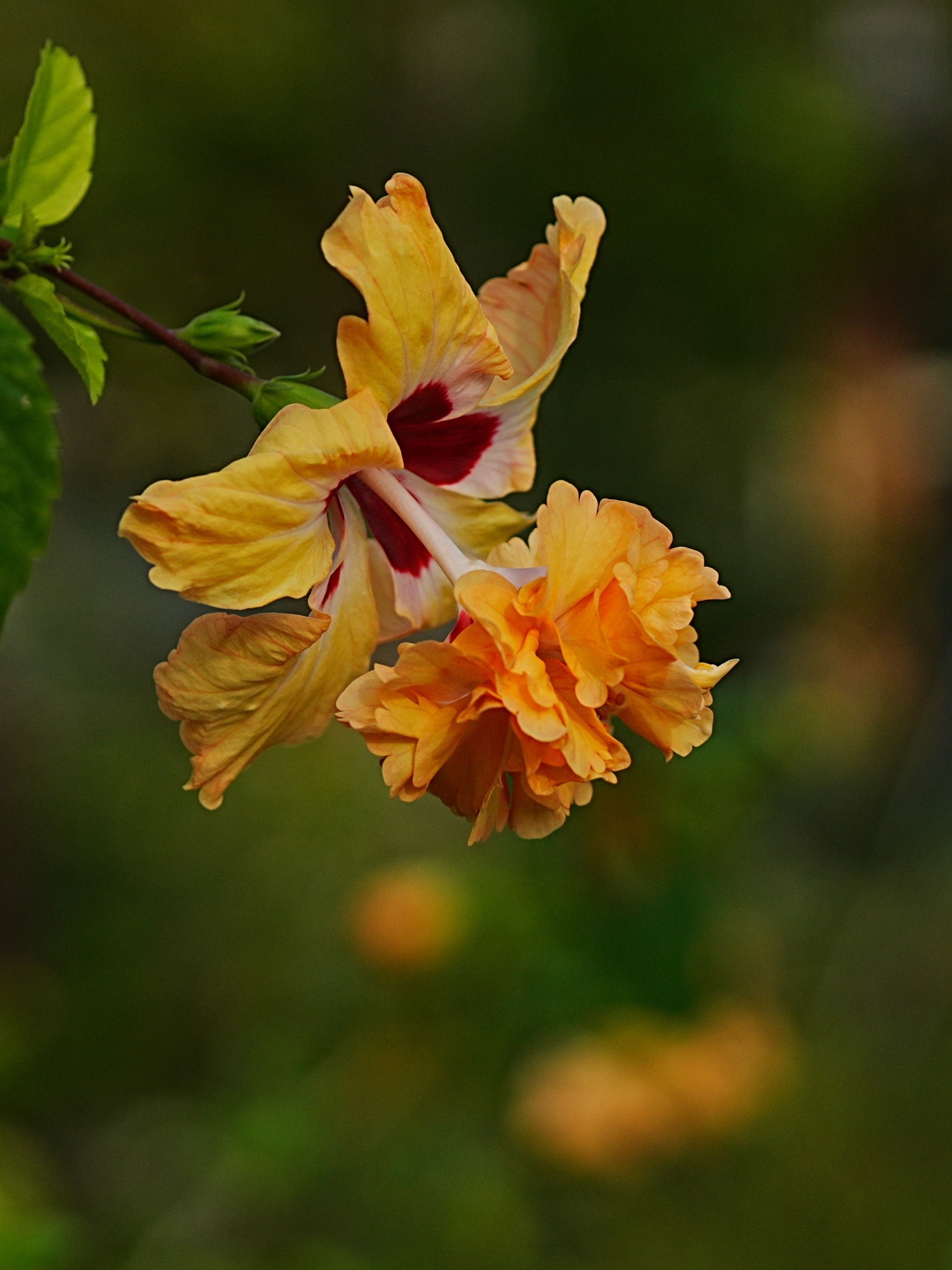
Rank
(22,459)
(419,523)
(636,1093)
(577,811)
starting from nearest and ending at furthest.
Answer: (22,459)
(419,523)
(577,811)
(636,1093)

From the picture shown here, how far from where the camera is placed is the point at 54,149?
56cm

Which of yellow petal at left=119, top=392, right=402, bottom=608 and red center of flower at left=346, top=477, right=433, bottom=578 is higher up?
yellow petal at left=119, top=392, right=402, bottom=608

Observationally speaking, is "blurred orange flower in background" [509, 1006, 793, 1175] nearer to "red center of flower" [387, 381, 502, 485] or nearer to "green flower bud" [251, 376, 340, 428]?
"red center of flower" [387, 381, 502, 485]

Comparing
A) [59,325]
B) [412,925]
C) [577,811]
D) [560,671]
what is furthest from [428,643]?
[412,925]

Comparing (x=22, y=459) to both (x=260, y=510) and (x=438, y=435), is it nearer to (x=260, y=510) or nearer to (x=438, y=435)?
(x=260, y=510)

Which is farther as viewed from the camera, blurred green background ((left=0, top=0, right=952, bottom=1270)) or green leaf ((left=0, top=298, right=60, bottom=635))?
blurred green background ((left=0, top=0, right=952, bottom=1270))

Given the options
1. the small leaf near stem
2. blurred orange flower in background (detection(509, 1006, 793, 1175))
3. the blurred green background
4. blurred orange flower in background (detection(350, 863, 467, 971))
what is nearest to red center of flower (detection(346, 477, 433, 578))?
the small leaf near stem

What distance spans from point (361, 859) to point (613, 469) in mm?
2067

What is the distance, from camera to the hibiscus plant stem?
537mm

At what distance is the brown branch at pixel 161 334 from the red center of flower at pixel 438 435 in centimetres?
8

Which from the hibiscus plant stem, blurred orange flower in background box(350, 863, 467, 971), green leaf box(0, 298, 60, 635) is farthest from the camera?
blurred orange flower in background box(350, 863, 467, 971)

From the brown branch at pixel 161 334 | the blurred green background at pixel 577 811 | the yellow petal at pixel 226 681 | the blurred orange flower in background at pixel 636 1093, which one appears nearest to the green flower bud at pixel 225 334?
the brown branch at pixel 161 334

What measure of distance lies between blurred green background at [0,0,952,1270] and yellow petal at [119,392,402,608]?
0.86m

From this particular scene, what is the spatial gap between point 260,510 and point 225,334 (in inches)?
3.8
